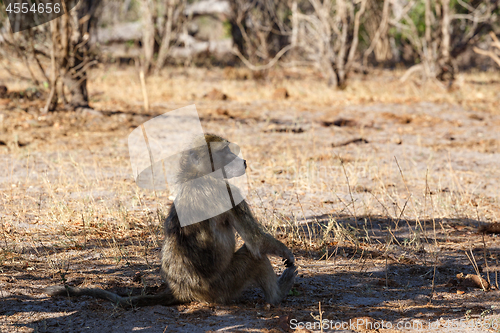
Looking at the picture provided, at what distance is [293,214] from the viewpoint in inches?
216

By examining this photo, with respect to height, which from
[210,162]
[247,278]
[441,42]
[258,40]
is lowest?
[247,278]

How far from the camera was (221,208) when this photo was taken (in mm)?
3430

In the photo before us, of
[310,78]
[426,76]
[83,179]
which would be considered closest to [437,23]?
[426,76]

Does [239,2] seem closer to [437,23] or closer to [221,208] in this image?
[437,23]

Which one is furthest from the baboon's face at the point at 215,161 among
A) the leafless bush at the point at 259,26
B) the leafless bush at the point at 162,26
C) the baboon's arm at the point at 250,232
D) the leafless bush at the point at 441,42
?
the leafless bush at the point at 259,26

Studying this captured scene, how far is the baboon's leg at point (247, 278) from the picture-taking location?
3.57 meters

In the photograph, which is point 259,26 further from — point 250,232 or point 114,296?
point 114,296

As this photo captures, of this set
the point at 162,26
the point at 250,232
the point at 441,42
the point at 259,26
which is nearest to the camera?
the point at 250,232

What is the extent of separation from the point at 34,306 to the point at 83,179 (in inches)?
138

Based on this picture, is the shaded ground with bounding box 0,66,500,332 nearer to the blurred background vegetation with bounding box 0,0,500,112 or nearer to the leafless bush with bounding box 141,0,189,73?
the blurred background vegetation with bounding box 0,0,500,112

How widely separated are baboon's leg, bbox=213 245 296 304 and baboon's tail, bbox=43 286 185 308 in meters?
0.39

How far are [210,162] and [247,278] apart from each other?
876 mm

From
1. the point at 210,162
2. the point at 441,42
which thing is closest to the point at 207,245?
the point at 210,162

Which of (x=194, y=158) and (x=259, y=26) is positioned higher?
(x=259, y=26)
